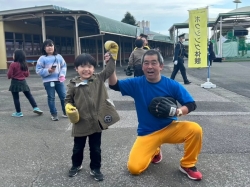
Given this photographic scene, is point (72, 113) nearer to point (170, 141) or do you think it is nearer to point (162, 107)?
point (162, 107)

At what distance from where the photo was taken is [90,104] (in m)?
3.20

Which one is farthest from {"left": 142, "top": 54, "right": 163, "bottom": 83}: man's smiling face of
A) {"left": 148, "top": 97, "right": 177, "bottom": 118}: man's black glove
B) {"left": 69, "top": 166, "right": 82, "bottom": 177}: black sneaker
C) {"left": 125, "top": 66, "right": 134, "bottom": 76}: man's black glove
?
{"left": 125, "top": 66, "right": 134, "bottom": 76}: man's black glove

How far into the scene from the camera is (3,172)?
3504mm

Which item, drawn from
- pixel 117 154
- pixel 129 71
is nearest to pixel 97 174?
pixel 117 154

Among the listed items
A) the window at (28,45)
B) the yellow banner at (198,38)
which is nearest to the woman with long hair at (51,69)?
the yellow banner at (198,38)

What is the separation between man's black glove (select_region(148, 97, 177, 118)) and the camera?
311 centimetres

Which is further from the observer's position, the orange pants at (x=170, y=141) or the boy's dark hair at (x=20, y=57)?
the boy's dark hair at (x=20, y=57)

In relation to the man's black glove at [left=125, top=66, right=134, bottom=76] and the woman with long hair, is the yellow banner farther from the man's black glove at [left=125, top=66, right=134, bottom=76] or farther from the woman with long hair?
the woman with long hair

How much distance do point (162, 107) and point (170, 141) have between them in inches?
22.5

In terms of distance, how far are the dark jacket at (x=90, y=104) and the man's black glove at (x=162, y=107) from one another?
1.47ft

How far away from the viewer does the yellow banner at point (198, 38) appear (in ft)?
33.1

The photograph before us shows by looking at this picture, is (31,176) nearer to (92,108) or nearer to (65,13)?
(92,108)

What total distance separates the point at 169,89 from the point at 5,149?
2645 mm

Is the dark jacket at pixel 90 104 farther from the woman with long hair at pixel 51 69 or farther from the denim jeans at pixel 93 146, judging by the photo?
the woman with long hair at pixel 51 69
